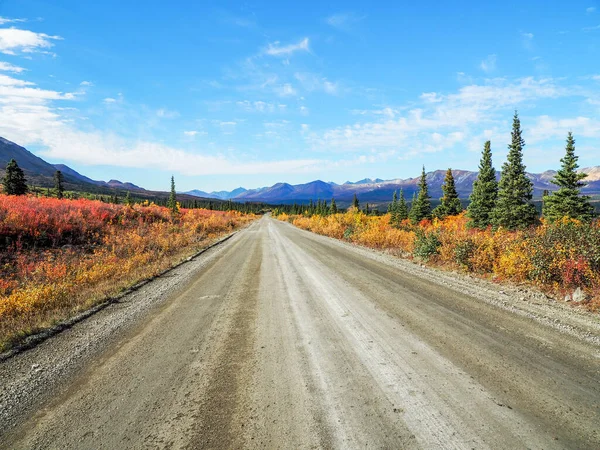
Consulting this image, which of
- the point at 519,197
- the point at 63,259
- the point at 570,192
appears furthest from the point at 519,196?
the point at 63,259

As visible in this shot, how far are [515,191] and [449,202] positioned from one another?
14.3m

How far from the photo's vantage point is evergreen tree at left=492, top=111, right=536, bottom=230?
27.4 m

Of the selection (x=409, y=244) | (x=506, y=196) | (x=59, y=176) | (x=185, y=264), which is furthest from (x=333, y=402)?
(x=59, y=176)

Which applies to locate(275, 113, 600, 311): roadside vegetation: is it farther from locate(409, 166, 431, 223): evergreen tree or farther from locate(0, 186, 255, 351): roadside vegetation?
locate(409, 166, 431, 223): evergreen tree

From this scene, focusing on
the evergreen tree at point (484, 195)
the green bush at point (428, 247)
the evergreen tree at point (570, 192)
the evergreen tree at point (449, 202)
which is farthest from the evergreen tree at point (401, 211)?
the green bush at point (428, 247)

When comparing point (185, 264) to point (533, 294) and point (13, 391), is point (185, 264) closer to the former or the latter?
point (13, 391)

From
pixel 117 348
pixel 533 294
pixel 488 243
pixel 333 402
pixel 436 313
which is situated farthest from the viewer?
pixel 488 243

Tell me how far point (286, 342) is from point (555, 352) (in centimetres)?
396

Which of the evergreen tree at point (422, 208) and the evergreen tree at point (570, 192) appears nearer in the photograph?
the evergreen tree at point (570, 192)

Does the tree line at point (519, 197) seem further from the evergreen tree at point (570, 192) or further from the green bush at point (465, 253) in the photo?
the green bush at point (465, 253)

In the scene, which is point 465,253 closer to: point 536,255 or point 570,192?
point 536,255

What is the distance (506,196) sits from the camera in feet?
91.9

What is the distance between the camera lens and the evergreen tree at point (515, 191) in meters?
27.4

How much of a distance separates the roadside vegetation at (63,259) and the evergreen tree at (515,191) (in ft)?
92.6
